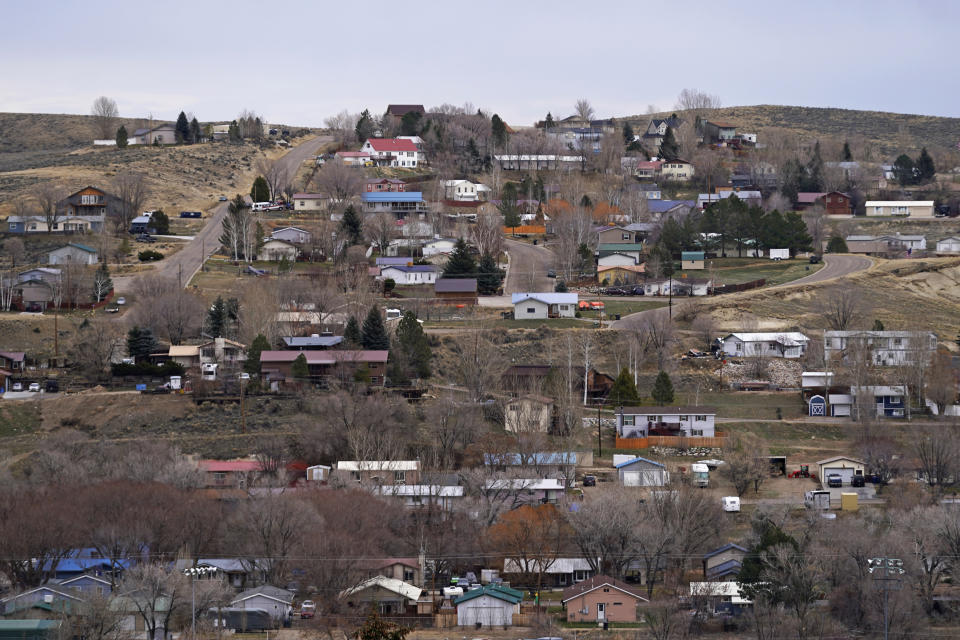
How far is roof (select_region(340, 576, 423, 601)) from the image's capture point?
116 ft

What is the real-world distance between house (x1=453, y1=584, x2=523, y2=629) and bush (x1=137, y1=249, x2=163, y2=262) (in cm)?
3656

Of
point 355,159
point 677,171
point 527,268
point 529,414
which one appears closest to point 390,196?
point 355,159

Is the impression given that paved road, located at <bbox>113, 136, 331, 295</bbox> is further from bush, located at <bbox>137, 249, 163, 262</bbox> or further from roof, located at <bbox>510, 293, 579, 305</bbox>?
roof, located at <bbox>510, 293, 579, 305</bbox>

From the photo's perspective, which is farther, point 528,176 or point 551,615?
point 528,176

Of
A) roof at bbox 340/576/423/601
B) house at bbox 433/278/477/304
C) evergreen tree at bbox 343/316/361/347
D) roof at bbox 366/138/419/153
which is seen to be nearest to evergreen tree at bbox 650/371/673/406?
evergreen tree at bbox 343/316/361/347

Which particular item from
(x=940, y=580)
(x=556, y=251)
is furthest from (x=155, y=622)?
(x=556, y=251)

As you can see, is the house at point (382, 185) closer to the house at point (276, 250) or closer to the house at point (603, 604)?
the house at point (276, 250)

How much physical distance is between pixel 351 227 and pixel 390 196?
11110 mm

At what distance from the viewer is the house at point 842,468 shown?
44.0 meters

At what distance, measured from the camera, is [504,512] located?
133 ft

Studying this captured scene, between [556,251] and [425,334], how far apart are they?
17.9m

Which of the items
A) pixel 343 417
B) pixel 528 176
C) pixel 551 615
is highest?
pixel 528 176

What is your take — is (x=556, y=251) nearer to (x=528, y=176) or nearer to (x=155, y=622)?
(x=528, y=176)

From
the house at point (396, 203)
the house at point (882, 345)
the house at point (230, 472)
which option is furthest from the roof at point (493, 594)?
the house at point (396, 203)
